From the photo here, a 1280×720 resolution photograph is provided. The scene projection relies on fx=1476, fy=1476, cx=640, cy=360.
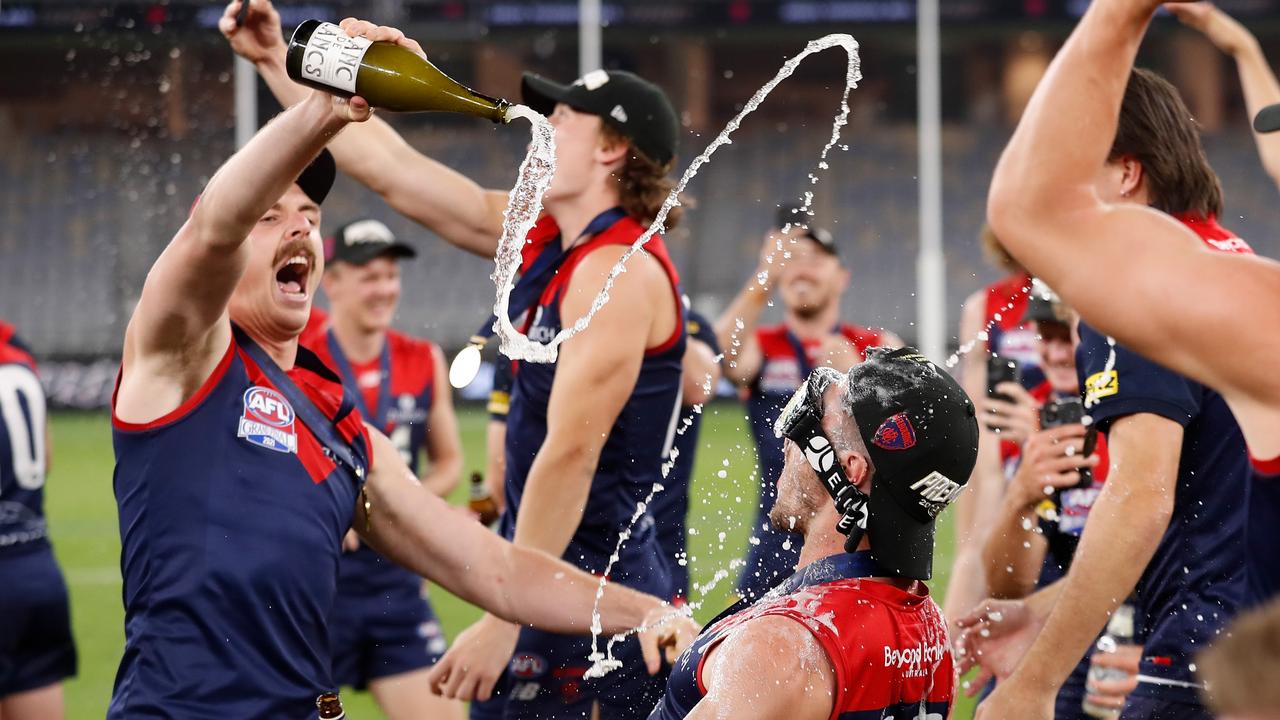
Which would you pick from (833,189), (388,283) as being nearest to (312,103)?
(388,283)

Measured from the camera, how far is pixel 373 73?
2582 millimetres

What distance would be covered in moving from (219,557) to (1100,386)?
2.12 metres

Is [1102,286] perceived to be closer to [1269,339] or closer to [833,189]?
[1269,339]

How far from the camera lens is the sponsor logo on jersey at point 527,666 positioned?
14.7ft

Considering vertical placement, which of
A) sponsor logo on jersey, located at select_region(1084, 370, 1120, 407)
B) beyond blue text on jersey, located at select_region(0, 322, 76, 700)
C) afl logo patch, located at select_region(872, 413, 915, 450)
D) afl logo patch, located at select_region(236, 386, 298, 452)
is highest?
afl logo patch, located at select_region(872, 413, 915, 450)

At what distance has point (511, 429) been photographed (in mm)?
4738

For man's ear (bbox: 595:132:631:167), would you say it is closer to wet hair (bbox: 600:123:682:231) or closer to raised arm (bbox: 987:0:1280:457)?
wet hair (bbox: 600:123:682:231)

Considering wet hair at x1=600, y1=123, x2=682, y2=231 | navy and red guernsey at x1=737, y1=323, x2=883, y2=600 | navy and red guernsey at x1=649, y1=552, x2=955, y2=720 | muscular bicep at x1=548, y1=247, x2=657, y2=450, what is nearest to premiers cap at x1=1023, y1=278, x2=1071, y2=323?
wet hair at x1=600, y1=123, x2=682, y2=231

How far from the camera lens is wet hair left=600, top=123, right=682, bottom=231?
4.83 m

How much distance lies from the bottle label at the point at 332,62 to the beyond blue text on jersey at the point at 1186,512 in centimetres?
201

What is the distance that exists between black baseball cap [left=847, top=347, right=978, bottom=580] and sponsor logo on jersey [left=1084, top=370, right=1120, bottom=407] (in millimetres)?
816

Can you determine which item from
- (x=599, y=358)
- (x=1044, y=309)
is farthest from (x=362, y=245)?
(x=1044, y=309)

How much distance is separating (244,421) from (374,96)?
0.89m

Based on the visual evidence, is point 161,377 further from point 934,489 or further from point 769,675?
point 934,489
